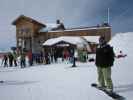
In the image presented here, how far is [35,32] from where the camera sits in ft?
170

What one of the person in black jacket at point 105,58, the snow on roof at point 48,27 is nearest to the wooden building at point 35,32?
the snow on roof at point 48,27

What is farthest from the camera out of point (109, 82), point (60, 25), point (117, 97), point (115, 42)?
point (60, 25)

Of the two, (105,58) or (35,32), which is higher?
(35,32)

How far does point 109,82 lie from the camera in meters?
6.65

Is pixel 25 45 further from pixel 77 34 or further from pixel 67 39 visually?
pixel 67 39

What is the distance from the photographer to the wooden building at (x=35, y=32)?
1961 inches

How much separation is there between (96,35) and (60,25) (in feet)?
32.4

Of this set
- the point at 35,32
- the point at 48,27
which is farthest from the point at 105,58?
the point at 48,27

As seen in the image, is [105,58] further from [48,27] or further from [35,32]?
[48,27]

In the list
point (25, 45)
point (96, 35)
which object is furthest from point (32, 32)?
point (96, 35)

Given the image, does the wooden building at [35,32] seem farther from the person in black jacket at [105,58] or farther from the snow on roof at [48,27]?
the person in black jacket at [105,58]

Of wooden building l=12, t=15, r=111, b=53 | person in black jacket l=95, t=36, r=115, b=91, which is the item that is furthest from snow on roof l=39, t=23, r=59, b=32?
person in black jacket l=95, t=36, r=115, b=91

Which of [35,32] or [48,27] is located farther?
[48,27]

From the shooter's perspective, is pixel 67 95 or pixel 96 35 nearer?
pixel 67 95
